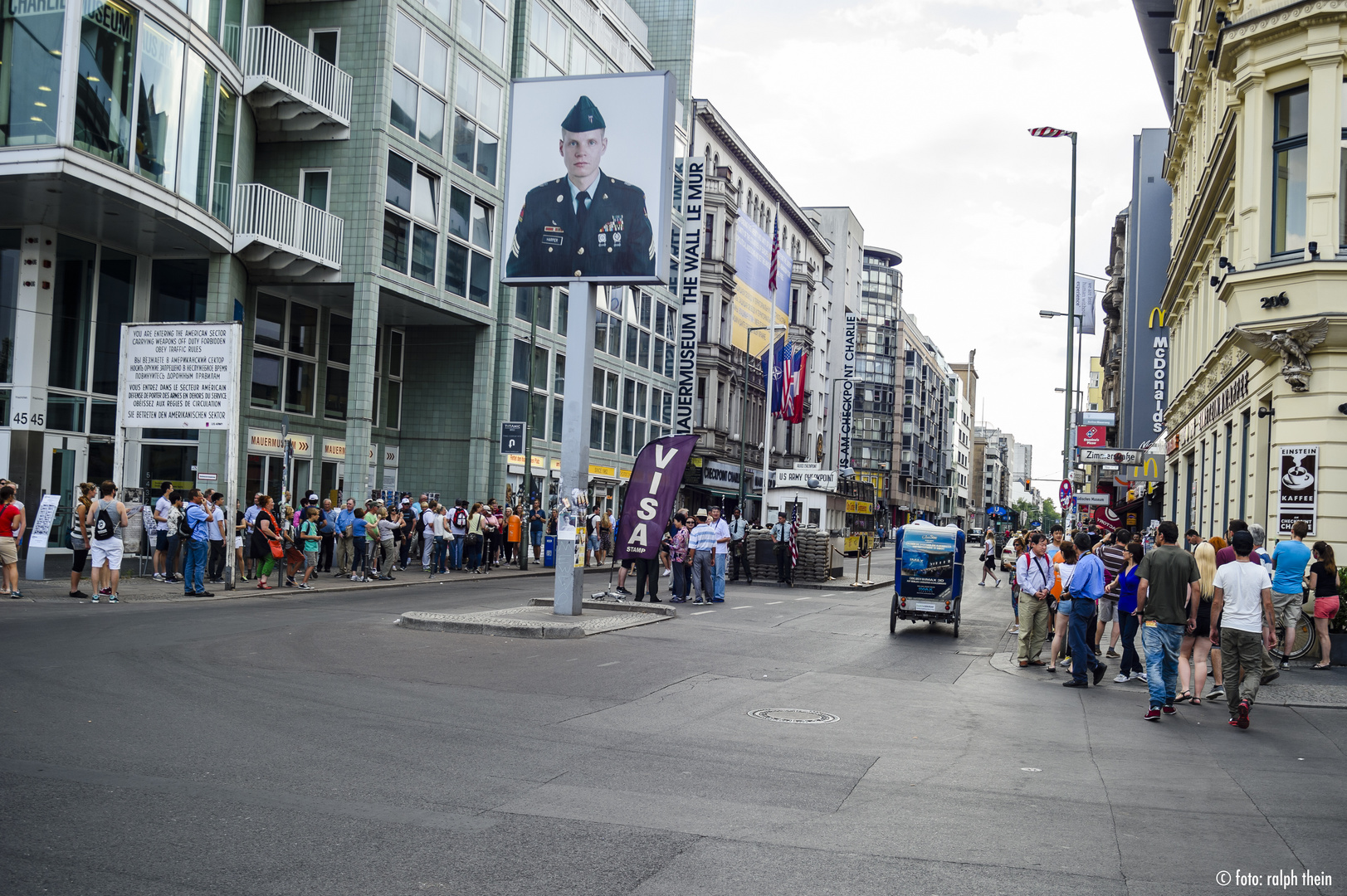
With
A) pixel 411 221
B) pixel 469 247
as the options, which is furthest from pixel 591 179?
pixel 469 247

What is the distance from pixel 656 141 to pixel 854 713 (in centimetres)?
1118

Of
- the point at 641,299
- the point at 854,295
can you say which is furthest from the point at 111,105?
the point at 854,295

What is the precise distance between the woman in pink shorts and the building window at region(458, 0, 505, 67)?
2816 centimetres

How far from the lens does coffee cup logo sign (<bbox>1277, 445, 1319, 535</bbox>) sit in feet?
57.3

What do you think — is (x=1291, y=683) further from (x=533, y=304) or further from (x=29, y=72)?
(x=533, y=304)

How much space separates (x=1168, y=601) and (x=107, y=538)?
1513 cm

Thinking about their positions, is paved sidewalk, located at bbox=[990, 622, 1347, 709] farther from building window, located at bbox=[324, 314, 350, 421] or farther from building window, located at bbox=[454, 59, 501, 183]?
building window, located at bbox=[454, 59, 501, 183]

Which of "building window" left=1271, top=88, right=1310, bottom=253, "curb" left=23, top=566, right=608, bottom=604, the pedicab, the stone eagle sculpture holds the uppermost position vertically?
"building window" left=1271, top=88, right=1310, bottom=253

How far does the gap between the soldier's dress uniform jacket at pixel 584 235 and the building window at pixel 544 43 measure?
813 inches

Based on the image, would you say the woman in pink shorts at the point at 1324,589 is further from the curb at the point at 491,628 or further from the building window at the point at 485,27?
the building window at the point at 485,27

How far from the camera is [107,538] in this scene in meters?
18.3

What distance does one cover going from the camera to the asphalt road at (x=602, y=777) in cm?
562

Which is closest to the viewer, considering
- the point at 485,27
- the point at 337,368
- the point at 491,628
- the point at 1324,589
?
the point at 1324,589

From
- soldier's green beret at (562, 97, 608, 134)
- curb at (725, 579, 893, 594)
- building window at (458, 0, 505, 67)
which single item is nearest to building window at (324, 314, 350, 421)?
building window at (458, 0, 505, 67)
